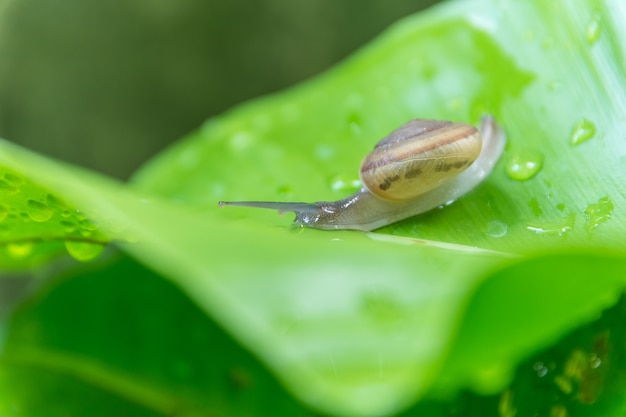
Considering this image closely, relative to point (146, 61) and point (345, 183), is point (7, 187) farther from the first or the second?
point (146, 61)

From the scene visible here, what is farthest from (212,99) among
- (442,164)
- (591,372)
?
(591,372)

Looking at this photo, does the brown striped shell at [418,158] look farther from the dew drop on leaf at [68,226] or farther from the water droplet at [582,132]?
the dew drop on leaf at [68,226]

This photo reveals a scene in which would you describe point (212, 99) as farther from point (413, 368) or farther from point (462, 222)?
point (413, 368)

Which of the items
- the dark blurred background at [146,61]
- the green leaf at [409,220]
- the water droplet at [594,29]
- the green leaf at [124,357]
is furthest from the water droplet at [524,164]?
the dark blurred background at [146,61]

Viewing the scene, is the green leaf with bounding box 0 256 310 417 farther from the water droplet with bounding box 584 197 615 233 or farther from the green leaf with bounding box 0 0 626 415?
the water droplet with bounding box 584 197 615 233

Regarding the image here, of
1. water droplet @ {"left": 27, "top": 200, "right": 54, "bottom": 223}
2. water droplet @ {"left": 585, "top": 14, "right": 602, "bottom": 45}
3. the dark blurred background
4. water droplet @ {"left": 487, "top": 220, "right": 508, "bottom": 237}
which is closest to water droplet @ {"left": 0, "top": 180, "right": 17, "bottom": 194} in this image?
water droplet @ {"left": 27, "top": 200, "right": 54, "bottom": 223}

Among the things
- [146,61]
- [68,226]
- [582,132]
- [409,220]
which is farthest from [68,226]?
[146,61]
